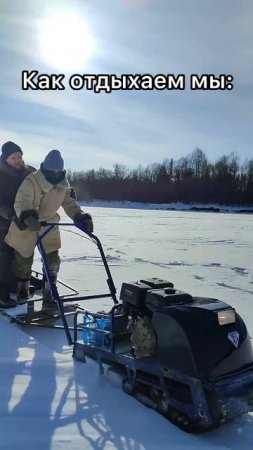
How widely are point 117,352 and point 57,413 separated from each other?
0.60 m

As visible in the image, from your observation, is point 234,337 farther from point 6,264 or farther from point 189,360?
point 6,264

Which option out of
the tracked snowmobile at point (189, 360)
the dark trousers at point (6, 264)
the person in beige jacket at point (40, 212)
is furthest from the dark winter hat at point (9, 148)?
the tracked snowmobile at point (189, 360)

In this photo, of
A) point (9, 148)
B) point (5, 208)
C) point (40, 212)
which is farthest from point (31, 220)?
point (9, 148)

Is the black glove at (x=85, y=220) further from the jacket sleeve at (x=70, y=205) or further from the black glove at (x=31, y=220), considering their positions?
the black glove at (x=31, y=220)

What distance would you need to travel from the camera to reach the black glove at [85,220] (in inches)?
168

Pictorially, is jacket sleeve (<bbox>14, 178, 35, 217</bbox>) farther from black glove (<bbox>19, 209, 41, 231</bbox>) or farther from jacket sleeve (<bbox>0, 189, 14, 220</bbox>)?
jacket sleeve (<bbox>0, 189, 14, 220</bbox>)

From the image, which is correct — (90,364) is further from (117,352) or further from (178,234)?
(178,234)

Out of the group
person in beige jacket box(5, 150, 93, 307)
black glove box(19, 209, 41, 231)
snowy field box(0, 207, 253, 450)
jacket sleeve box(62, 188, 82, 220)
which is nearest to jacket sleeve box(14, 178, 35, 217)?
person in beige jacket box(5, 150, 93, 307)

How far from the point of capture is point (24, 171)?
493cm

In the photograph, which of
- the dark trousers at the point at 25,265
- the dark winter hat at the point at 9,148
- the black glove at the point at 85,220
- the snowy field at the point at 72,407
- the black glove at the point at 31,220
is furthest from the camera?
Answer: the dark winter hat at the point at 9,148

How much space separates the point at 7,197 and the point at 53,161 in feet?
3.15

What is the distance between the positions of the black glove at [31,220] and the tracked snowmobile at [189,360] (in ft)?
4.28

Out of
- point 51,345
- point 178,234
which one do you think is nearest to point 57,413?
point 51,345

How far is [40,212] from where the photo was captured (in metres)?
4.47
